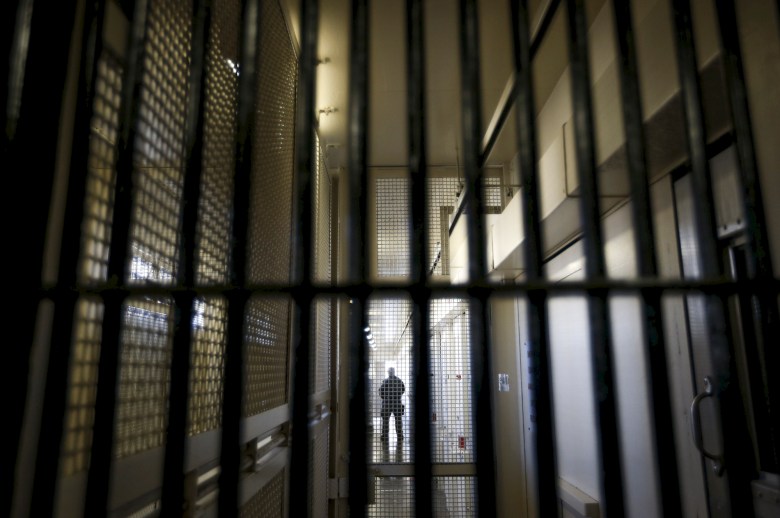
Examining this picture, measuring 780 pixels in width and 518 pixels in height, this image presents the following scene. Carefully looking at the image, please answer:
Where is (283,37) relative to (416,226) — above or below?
above

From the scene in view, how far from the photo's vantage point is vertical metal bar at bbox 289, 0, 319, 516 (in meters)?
0.62

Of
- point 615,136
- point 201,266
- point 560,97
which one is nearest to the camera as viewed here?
point 201,266

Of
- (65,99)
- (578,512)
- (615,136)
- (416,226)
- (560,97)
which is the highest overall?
(560,97)

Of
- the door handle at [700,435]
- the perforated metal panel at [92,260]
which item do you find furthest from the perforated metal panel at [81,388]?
the door handle at [700,435]

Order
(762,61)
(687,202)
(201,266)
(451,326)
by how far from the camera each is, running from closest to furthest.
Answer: (201,266), (762,61), (687,202), (451,326)

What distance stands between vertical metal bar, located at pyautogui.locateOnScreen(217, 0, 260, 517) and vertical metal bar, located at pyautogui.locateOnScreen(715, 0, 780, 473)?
609mm

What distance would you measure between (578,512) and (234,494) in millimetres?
2728

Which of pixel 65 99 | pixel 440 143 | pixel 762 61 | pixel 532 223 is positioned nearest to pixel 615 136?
pixel 762 61

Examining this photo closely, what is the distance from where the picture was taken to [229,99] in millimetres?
1228

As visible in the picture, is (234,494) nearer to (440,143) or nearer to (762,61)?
(762,61)

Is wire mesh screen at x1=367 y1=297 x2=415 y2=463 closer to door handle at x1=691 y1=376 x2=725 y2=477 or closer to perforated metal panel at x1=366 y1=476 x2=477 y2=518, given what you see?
perforated metal panel at x1=366 y1=476 x2=477 y2=518

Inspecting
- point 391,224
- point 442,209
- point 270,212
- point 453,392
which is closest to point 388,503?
point 453,392

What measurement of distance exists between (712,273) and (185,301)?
2.11 ft

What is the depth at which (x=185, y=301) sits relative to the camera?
2.06 ft
